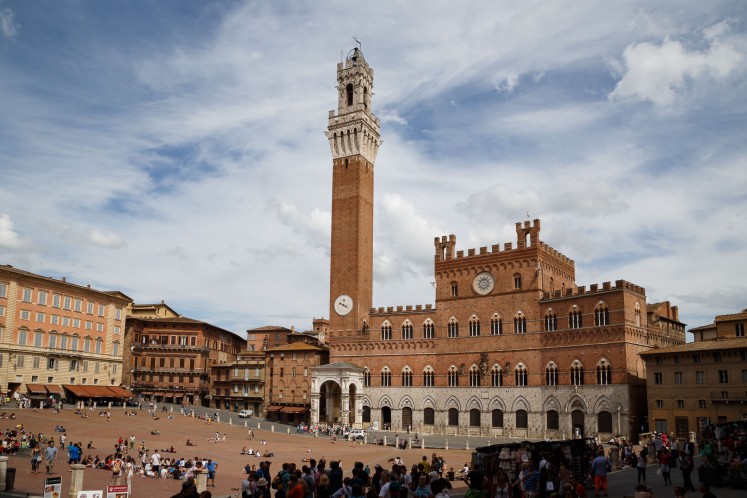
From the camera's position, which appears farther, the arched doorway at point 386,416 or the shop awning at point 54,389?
the arched doorway at point 386,416

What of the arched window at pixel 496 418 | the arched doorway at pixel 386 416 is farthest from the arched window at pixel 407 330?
the arched window at pixel 496 418

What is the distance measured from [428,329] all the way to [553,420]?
15039mm

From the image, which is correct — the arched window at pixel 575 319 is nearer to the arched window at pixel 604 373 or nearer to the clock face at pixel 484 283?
the arched window at pixel 604 373

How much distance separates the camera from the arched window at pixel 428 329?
6288 cm

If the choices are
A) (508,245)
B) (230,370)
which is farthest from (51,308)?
(508,245)

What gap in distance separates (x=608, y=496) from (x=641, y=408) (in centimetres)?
3401

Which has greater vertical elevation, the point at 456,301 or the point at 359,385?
the point at 456,301

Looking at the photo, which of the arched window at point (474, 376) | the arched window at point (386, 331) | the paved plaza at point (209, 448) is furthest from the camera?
the arched window at point (386, 331)

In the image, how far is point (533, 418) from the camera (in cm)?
5447

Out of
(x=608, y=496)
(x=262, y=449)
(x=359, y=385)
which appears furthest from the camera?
(x=359, y=385)

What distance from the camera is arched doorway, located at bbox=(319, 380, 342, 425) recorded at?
6506cm

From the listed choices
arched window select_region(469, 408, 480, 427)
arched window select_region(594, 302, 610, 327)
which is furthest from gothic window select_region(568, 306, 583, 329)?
arched window select_region(469, 408, 480, 427)

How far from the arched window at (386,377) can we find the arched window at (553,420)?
16505 mm

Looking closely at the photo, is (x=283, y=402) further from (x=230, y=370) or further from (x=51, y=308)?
(x=51, y=308)
